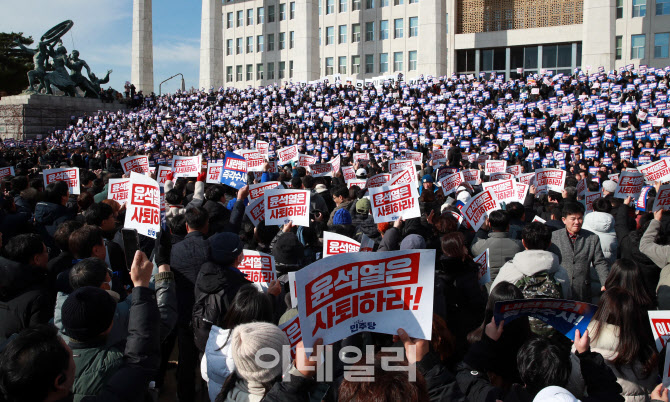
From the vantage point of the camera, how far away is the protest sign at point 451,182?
954 centimetres

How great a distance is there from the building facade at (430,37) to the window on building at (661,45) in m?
0.07

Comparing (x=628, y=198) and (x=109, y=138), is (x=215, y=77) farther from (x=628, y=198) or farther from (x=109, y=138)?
(x=628, y=198)

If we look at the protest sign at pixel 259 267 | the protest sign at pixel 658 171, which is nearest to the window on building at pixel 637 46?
the protest sign at pixel 658 171

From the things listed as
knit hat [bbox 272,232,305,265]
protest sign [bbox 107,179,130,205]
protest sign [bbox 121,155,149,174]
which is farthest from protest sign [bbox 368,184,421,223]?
protest sign [bbox 121,155,149,174]

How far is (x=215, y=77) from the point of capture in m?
53.7

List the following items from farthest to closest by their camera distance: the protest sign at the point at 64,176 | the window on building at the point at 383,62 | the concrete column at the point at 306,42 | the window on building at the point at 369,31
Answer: the window on building at the point at 369,31
the window on building at the point at 383,62
the concrete column at the point at 306,42
the protest sign at the point at 64,176

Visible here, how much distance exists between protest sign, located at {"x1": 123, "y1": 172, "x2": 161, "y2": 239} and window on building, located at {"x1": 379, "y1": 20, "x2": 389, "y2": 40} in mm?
48130

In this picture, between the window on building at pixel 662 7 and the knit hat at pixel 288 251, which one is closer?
the knit hat at pixel 288 251

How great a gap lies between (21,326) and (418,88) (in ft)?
75.6

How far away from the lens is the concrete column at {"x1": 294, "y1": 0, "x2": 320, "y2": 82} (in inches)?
1754

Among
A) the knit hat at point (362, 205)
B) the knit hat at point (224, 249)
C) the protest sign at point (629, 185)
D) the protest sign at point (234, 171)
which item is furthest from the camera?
the protest sign at point (234, 171)

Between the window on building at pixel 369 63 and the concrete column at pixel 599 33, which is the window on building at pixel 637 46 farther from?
the window on building at pixel 369 63

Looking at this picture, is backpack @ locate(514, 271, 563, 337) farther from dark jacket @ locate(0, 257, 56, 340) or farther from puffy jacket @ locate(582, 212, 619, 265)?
dark jacket @ locate(0, 257, 56, 340)

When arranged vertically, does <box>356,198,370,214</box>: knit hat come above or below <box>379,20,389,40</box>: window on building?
below
